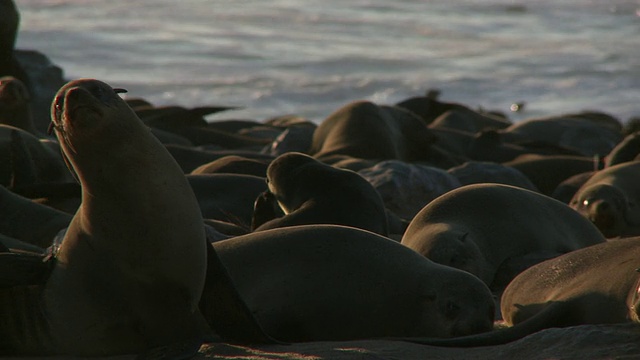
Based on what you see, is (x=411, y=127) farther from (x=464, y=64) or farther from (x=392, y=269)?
(x=464, y=64)

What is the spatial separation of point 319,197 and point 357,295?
1775mm

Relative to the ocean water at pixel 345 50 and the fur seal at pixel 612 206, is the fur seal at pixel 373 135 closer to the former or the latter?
the fur seal at pixel 612 206

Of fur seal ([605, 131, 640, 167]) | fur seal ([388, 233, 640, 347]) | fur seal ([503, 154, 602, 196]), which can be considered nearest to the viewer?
fur seal ([388, 233, 640, 347])

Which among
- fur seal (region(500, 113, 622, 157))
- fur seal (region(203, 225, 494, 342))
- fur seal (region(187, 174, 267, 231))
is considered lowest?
fur seal (region(500, 113, 622, 157))

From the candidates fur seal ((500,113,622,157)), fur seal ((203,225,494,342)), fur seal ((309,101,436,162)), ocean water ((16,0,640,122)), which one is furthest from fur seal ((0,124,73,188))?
ocean water ((16,0,640,122))

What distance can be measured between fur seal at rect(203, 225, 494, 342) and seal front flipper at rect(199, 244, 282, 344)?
1.06 feet

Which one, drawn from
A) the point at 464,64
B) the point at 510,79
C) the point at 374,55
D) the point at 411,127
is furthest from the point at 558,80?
the point at 411,127

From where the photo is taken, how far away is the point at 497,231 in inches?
236

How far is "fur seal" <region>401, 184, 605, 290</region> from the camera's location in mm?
5746

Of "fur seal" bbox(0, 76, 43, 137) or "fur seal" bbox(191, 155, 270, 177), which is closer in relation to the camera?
"fur seal" bbox(191, 155, 270, 177)

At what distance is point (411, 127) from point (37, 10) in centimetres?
2510

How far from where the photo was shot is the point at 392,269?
4637 millimetres

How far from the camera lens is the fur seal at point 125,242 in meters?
3.99

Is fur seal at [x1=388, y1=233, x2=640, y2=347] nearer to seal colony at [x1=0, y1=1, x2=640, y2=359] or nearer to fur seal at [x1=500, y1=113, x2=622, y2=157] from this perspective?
seal colony at [x1=0, y1=1, x2=640, y2=359]
